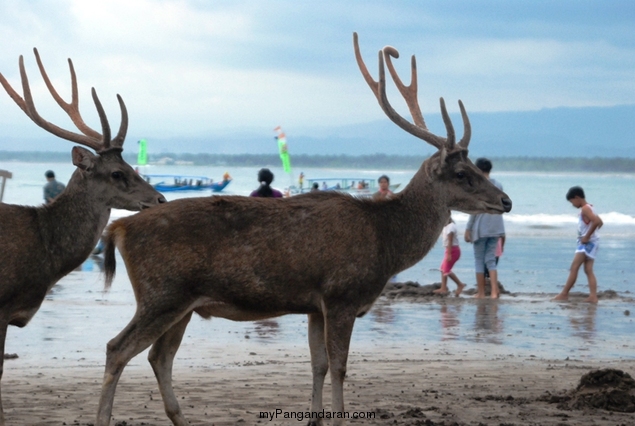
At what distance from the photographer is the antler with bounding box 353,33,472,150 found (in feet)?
27.3

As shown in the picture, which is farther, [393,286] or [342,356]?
[393,286]

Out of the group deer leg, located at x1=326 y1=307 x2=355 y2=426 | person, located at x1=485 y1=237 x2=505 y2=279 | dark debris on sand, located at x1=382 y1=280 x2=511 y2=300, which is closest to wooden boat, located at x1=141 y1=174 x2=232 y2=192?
dark debris on sand, located at x1=382 y1=280 x2=511 y2=300

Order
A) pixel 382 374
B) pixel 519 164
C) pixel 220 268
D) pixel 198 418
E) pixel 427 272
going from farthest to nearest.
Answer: pixel 519 164 < pixel 427 272 < pixel 382 374 < pixel 198 418 < pixel 220 268

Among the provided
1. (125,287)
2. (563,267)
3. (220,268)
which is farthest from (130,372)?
(563,267)

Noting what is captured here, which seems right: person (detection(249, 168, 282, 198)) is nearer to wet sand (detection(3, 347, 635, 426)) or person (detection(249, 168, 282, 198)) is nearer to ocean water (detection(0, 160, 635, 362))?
ocean water (detection(0, 160, 635, 362))

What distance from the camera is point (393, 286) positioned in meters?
17.6

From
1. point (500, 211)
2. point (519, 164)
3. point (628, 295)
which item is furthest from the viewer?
point (519, 164)

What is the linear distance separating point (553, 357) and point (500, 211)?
348cm

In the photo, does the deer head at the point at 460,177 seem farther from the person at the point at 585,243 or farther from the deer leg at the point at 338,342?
the person at the point at 585,243

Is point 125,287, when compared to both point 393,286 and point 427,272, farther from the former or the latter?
point 427,272

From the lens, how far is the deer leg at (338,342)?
24.4 feet

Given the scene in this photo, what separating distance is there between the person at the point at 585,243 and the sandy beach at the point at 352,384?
3712 millimetres

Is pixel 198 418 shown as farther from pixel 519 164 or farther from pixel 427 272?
pixel 519 164

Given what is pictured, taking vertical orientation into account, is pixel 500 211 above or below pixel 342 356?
above
